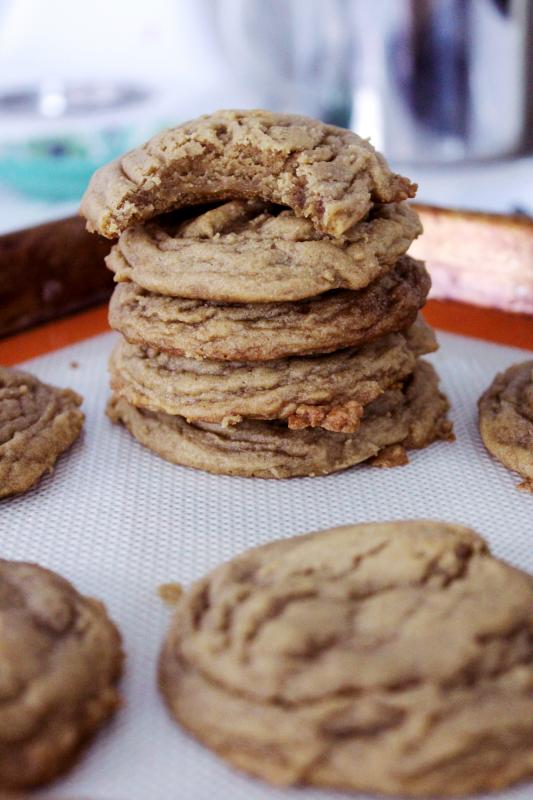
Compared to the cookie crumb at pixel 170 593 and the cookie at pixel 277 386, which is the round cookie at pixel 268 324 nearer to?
the cookie at pixel 277 386

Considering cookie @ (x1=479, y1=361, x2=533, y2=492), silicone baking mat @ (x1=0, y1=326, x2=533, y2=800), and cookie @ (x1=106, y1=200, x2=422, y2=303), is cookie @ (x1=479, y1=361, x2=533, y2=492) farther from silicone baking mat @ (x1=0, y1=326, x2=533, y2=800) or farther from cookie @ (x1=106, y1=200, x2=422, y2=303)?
cookie @ (x1=106, y1=200, x2=422, y2=303)

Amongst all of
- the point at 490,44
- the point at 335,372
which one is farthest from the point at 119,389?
the point at 490,44

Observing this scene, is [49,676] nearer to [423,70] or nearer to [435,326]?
[435,326]

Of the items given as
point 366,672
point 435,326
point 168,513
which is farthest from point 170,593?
point 435,326

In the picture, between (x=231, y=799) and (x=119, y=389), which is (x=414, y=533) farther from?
(x=119, y=389)

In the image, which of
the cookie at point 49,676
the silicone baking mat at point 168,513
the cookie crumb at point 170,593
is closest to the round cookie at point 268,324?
the silicone baking mat at point 168,513

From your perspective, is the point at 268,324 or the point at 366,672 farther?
the point at 268,324
